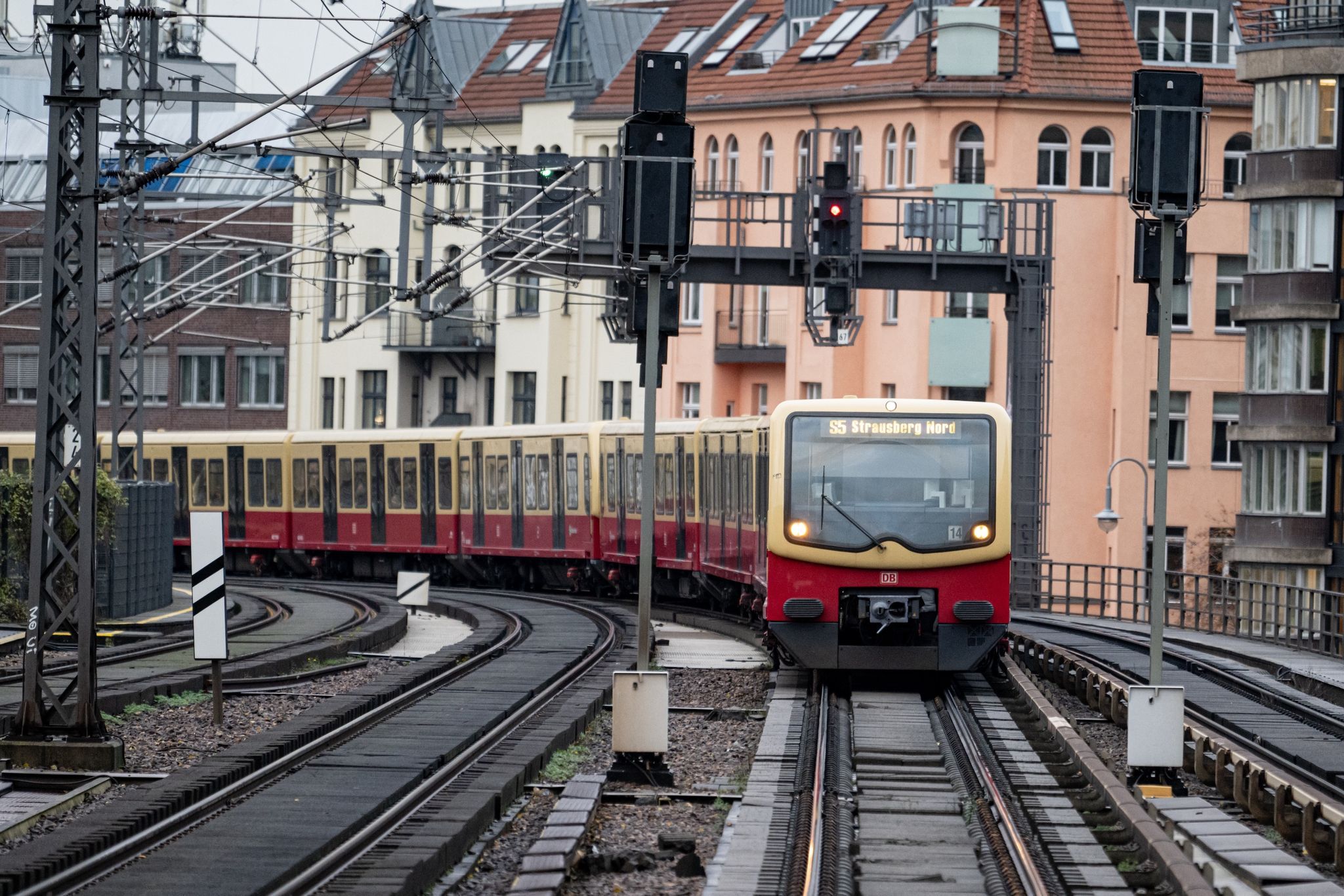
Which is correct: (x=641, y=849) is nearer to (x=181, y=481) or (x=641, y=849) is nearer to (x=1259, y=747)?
(x=1259, y=747)

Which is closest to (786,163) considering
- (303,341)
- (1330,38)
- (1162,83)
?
(1330,38)

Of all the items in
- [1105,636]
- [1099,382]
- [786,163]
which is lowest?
[1105,636]

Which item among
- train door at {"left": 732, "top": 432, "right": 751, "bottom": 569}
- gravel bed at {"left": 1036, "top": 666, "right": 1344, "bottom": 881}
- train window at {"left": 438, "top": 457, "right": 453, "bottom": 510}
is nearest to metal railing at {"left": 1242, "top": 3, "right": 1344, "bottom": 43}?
train window at {"left": 438, "top": 457, "right": 453, "bottom": 510}

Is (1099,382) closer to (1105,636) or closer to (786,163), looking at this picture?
(786,163)

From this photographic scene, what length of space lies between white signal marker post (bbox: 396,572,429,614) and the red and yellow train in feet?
11.2

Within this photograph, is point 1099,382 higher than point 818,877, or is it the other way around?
point 1099,382

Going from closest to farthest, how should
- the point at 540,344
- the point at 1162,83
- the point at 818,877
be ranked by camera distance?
the point at 818,877
the point at 1162,83
the point at 540,344

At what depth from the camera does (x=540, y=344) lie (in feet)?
226

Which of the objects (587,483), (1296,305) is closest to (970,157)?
(1296,305)

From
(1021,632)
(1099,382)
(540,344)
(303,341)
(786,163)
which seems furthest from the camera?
(303,341)

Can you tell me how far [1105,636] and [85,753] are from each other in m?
17.3

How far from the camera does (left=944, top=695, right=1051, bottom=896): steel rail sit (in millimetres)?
11820

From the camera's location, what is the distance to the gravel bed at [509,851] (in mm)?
11984

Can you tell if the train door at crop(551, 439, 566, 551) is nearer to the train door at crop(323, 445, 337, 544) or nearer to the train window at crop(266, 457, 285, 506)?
the train door at crop(323, 445, 337, 544)
